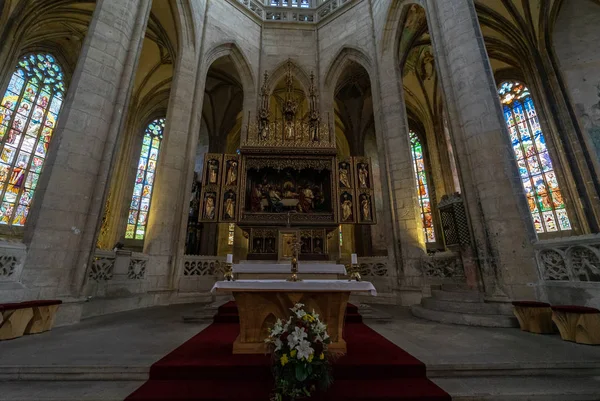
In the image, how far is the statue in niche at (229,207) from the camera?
7657 millimetres

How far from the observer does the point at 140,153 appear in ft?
50.4

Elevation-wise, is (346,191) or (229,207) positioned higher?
(346,191)

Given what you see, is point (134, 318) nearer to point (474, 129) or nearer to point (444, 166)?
point (474, 129)

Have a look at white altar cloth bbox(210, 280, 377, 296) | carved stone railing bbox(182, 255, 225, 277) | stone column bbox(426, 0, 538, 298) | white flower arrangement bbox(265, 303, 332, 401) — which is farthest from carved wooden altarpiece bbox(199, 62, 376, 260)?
white flower arrangement bbox(265, 303, 332, 401)

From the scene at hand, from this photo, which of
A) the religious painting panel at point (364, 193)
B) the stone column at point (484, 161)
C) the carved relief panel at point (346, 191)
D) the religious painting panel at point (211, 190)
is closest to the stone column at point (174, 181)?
the religious painting panel at point (211, 190)

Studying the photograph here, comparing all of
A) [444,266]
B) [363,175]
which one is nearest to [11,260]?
[363,175]

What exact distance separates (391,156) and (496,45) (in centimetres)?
1031

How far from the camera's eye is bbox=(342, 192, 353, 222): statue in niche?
26.0ft

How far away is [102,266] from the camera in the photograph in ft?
18.4

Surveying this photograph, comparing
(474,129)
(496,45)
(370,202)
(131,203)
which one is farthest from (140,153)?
(496,45)

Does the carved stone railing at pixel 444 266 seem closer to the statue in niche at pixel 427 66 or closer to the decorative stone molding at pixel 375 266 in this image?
the decorative stone molding at pixel 375 266

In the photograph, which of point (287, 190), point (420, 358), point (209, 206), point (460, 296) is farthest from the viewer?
point (287, 190)

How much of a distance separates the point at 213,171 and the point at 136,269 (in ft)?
11.0

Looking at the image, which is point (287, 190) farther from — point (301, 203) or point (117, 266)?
point (117, 266)
